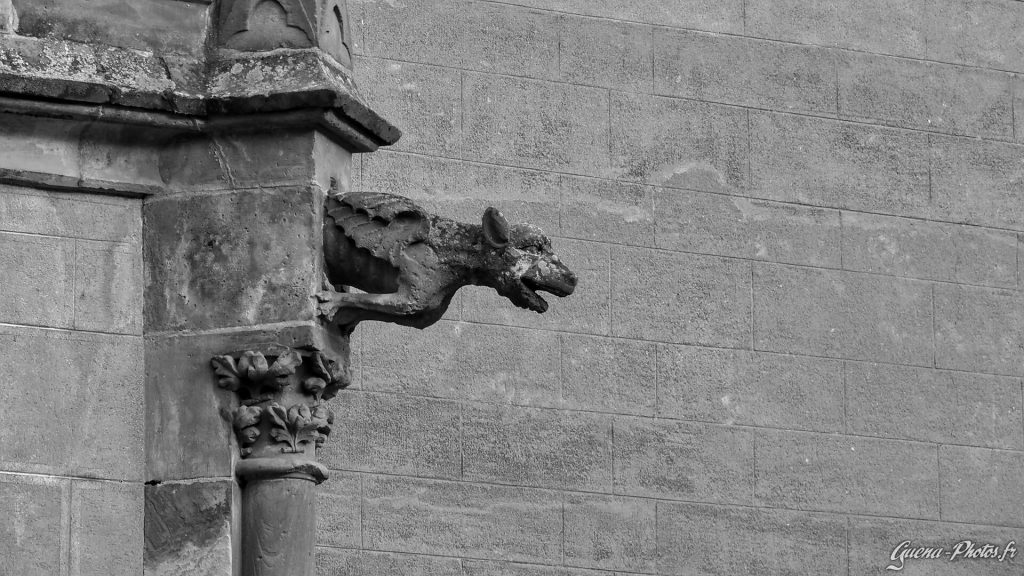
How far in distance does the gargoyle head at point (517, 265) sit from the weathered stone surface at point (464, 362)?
279cm

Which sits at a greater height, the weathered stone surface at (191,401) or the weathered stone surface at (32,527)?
the weathered stone surface at (191,401)

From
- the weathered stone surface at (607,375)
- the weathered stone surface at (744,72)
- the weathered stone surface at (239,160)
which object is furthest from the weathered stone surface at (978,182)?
the weathered stone surface at (239,160)

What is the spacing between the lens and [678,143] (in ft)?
34.4

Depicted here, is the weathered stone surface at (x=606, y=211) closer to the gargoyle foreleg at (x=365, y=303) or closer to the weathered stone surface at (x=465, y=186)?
the weathered stone surface at (x=465, y=186)

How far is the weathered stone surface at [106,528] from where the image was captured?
641 centimetres

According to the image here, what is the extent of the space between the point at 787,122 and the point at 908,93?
633 mm

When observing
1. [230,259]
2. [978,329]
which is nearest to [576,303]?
[978,329]

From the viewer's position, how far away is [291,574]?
21.2 ft

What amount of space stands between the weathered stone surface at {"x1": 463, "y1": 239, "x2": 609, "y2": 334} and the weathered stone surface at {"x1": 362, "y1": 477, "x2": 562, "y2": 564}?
0.67 m

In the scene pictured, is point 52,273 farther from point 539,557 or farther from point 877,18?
point 877,18

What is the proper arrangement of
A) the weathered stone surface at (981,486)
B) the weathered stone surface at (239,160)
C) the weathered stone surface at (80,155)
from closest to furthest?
the weathered stone surface at (80,155), the weathered stone surface at (239,160), the weathered stone surface at (981,486)

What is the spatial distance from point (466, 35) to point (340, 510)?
1.98m

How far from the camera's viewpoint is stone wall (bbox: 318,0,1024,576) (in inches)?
384

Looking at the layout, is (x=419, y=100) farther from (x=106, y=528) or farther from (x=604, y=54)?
(x=106, y=528)
